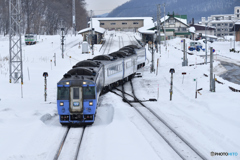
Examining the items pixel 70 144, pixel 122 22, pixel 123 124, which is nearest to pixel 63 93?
pixel 70 144

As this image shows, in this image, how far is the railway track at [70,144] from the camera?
1465cm

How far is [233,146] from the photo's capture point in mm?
16000

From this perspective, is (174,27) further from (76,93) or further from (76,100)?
(76,100)

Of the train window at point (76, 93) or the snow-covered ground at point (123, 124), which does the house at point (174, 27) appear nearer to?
the snow-covered ground at point (123, 124)

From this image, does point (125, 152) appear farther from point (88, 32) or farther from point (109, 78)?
point (88, 32)

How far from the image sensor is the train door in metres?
18.8

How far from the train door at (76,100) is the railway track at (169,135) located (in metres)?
4.11

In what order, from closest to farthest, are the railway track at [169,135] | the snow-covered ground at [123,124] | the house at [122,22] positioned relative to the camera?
the railway track at [169,135]
the snow-covered ground at [123,124]
the house at [122,22]

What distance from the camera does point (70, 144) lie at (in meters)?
16.2

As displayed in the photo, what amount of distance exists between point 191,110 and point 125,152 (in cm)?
927

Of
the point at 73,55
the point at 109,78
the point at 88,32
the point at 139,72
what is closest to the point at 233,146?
the point at 109,78

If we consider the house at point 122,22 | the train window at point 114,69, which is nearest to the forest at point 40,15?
the house at point 122,22

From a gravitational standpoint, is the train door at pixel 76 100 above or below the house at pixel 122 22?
below

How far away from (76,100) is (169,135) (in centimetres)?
517
